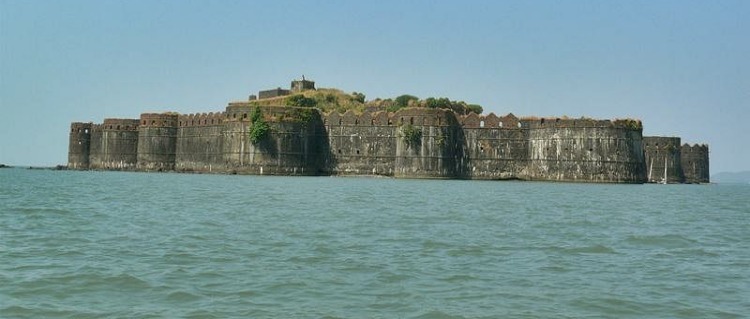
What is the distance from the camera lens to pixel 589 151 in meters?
71.1

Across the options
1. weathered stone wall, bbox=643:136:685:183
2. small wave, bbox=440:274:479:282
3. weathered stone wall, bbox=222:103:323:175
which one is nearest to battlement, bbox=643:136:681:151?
weathered stone wall, bbox=643:136:685:183

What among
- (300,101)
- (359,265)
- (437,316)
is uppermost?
(300,101)

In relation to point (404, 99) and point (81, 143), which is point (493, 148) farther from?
point (81, 143)

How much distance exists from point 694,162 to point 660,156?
34.5 feet

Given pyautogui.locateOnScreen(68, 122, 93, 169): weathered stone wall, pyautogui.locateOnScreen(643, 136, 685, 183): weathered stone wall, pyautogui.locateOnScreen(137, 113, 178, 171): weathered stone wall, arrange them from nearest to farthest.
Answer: pyautogui.locateOnScreen(643, 136, 685, 183): weathered stone wall
pyautogui.locateOnScreen(137, 113, 178, 171): weathered stone wall
pyautogui.locateOnScreen(68, 122, 93, 169): weathered stone wall

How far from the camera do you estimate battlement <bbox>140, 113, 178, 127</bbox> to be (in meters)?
89.2

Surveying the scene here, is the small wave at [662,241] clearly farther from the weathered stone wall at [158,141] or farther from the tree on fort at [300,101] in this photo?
the weathered stone wall at [158,141]

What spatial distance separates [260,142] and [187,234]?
5410 centimetres

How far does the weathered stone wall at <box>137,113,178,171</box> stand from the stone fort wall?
906cm

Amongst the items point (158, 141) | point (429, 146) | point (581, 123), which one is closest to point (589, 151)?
point (581, 123)

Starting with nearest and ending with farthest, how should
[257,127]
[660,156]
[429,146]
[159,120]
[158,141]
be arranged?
[429,146] → [257,127] → [660,156] → [158,141] → [159,120]

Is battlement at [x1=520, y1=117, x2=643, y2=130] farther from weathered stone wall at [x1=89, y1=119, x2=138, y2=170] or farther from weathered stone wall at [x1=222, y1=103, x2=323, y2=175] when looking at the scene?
weathered stone wall at [x1=89, y1=119, x2=138, y2=170]

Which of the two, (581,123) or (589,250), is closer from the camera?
(589,250)

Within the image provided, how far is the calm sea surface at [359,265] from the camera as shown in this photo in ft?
40.7
